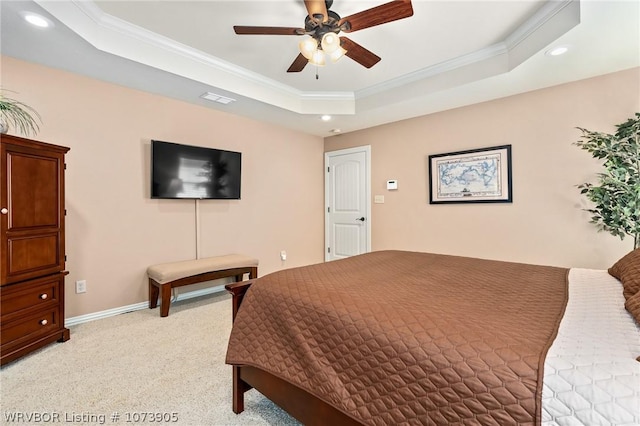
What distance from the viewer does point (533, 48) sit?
8.02 feet

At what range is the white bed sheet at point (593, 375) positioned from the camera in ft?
2.16

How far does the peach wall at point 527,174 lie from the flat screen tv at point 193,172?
2.41 metres

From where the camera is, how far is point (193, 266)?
314 cm

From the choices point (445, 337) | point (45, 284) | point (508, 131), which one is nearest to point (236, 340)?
point (445, 337)

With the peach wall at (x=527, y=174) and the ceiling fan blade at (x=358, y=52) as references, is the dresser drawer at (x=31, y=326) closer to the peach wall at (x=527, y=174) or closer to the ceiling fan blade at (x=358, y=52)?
the ceiling fan blade at (x=358, y=52)

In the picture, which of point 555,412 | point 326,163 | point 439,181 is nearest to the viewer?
point 555,412

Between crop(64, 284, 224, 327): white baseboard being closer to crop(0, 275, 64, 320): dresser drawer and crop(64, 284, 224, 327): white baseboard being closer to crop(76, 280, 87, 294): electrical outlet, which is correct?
crop(76, 280, 87, 294): electrical outlet

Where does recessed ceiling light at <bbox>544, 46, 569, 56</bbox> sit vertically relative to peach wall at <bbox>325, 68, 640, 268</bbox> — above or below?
above

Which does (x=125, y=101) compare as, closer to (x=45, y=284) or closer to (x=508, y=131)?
(x=45, y=284)

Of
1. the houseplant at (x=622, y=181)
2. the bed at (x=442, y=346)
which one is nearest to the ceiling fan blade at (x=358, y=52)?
the bed at (x=442, y=346)

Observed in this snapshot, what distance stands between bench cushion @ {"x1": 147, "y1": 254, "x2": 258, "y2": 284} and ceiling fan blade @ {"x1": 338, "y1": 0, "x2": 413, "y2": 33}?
2.60 metres

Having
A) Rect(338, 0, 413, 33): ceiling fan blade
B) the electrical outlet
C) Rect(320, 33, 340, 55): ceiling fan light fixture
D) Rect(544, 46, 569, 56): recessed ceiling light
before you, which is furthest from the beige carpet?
Rect(544, 46, 569, 56): recessed ceiling light

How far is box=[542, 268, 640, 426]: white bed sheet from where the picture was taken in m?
0.66

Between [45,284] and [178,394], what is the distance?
58.0 inches
